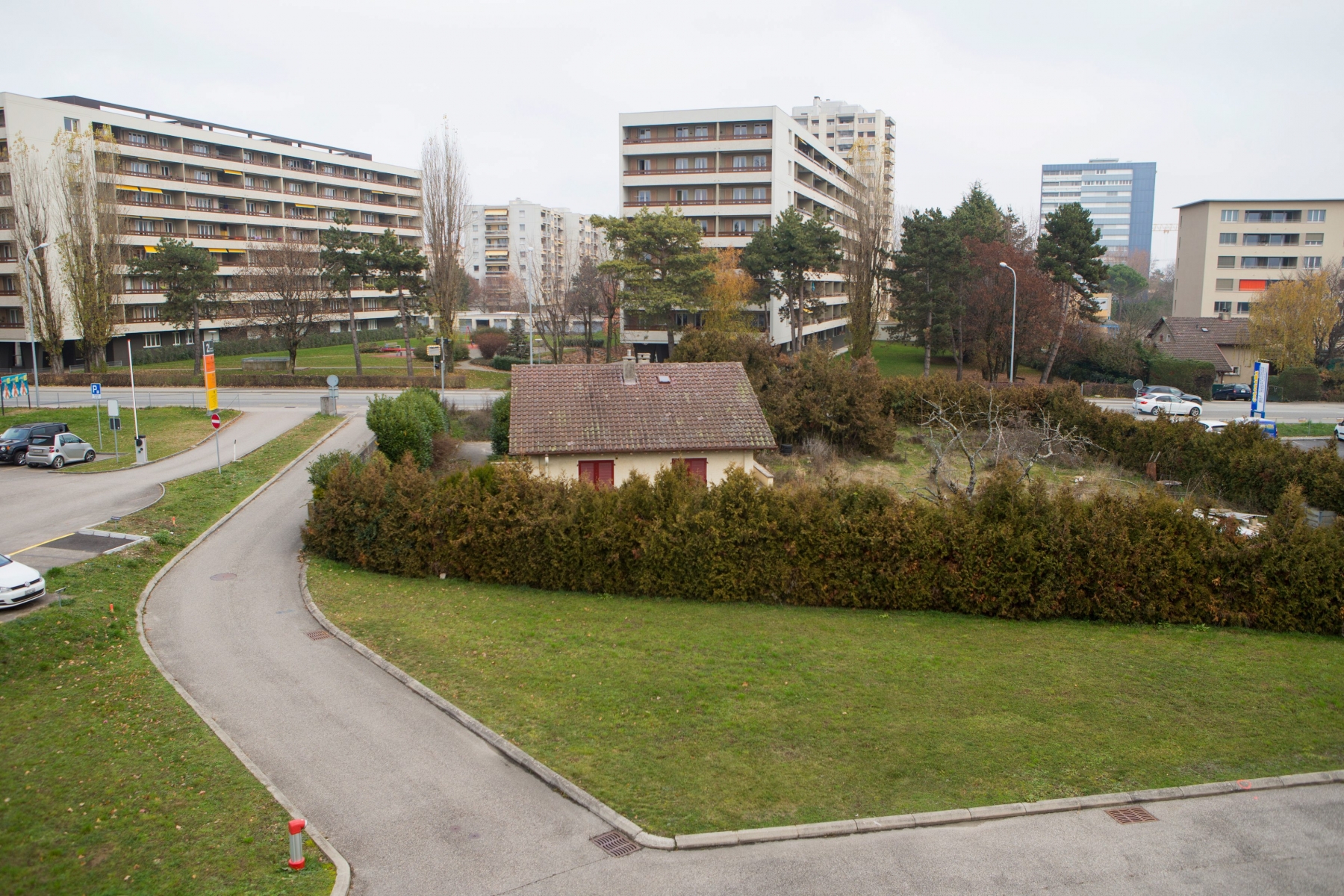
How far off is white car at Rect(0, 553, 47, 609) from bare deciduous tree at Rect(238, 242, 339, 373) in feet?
141

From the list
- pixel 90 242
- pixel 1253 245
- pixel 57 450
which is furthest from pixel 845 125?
pixel 57 450

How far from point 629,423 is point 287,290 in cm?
3863

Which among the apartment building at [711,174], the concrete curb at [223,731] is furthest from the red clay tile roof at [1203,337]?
the concrete curb at [223,731]

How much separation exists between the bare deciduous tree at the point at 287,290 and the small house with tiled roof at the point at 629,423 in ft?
112

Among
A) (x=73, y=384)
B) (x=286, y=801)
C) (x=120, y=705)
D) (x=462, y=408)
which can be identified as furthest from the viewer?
(x=73, y=384)

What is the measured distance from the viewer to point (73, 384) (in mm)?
54688

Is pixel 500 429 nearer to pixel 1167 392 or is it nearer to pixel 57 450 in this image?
pixel 57 450

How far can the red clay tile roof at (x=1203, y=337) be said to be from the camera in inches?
2475

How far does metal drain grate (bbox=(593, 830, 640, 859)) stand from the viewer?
9.57m

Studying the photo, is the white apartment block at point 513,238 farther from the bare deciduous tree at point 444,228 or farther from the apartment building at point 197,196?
the bare deciduous tree at point 444,228

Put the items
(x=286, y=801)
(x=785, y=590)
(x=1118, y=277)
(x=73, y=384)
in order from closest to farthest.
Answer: (x=286, y=801)
(x=785, y=590)
(x=73, y=384)
(x=1118, y=277)

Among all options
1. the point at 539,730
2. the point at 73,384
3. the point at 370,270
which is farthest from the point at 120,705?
the point at 73,384

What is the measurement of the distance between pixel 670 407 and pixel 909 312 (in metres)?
36.0

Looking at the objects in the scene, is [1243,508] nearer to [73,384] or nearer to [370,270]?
[370,270]
